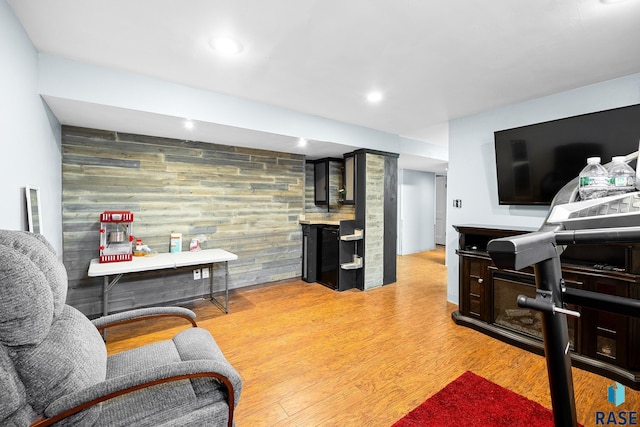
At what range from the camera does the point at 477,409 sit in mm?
1887

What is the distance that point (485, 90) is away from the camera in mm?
2838

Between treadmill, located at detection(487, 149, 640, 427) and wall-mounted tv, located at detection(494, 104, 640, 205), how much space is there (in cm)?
192

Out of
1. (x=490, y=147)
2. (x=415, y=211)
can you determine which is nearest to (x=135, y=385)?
(x=490, y=147)

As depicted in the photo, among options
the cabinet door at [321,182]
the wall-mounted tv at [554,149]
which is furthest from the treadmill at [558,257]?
the cabinet door at [321,182]

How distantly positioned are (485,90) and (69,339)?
354 cm

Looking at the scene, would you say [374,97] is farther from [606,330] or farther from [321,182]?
[606,330]

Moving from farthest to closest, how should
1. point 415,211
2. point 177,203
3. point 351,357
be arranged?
point 415,211
point 177,203
point 351,357

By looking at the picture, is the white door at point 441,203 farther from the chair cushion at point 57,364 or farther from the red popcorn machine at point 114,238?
the chair cushion at point 57,364

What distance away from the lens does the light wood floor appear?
192 cm

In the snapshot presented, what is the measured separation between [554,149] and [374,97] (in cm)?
176

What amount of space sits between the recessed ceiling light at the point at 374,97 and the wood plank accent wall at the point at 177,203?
2037 mm

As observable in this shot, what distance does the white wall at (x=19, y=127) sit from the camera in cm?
159

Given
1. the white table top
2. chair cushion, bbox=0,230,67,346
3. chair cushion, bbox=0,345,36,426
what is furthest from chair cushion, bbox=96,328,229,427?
the white table top

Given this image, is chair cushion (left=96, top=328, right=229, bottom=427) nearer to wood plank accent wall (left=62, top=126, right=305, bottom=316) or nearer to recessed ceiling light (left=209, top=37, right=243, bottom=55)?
recessed ceiling light (left=209, top=37, right=243, bottom=55)
